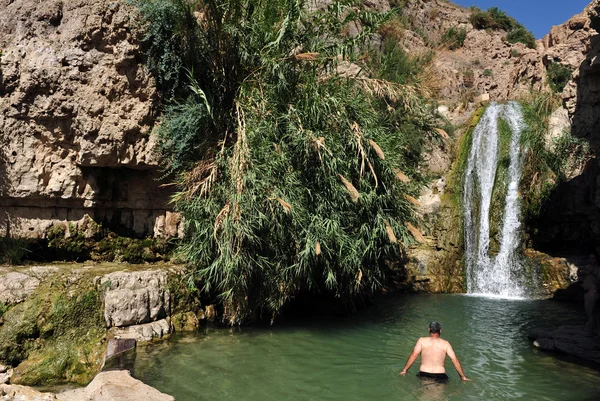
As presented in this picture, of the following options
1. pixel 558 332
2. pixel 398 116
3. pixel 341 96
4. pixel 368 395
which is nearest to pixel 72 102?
pixel 341 96

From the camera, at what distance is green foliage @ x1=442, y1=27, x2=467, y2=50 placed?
29.4 m

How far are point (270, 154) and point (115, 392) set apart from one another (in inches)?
180

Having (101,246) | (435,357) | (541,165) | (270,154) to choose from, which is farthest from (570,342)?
(101,246)

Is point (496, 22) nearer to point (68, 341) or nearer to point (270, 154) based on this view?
point (270, 154)

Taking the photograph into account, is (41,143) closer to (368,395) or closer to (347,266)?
(347,266)

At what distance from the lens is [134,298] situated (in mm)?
7594

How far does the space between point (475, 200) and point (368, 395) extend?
10.1 meters

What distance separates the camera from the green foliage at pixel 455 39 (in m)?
29.4

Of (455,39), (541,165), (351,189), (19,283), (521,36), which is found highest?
(521,36)

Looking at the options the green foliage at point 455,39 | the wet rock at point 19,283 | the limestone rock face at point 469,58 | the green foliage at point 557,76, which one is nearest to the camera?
the wet rock at point 19,283

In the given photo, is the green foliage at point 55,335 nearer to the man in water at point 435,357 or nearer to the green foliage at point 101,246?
the green foliage at point 101,246

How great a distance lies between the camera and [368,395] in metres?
5.88

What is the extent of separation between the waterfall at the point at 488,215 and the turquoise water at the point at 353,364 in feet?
Result: 10.9

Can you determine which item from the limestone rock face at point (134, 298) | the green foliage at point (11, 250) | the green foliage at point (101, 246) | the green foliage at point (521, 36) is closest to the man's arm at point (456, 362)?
the limestone rock face at point (134, 298)
